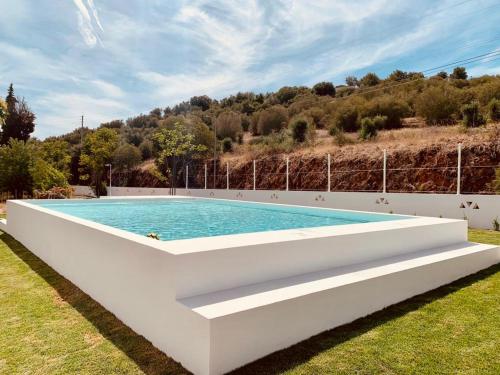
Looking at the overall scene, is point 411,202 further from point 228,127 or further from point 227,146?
point 228,127

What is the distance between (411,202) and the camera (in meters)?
10.9

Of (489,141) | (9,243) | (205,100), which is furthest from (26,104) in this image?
(489,141)

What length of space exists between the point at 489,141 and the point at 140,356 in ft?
47.2

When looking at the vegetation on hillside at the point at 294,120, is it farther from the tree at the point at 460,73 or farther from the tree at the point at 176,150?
the tree at the point at 176,150

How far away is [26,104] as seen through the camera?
32688 mm

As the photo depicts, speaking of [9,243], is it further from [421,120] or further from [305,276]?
[421,120]

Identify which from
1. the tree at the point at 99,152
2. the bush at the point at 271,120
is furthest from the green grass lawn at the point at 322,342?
the bush at the point at 271,120

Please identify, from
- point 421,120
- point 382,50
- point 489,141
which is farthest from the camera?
point 421,120

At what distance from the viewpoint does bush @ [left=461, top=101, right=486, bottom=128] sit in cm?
1760

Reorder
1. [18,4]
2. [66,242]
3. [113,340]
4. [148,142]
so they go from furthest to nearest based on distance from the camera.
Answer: [148,142]
[18,4]
[66,242]
[113,340]

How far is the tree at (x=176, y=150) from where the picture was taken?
2464 centimetres

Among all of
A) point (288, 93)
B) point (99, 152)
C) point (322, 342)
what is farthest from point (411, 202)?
point (288, 93)

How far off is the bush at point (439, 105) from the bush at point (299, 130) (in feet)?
23.9

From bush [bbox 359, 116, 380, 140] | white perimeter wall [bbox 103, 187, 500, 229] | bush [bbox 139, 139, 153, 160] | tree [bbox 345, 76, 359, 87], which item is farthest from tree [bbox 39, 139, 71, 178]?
tree [bbox 345, 76, 359, 87]
